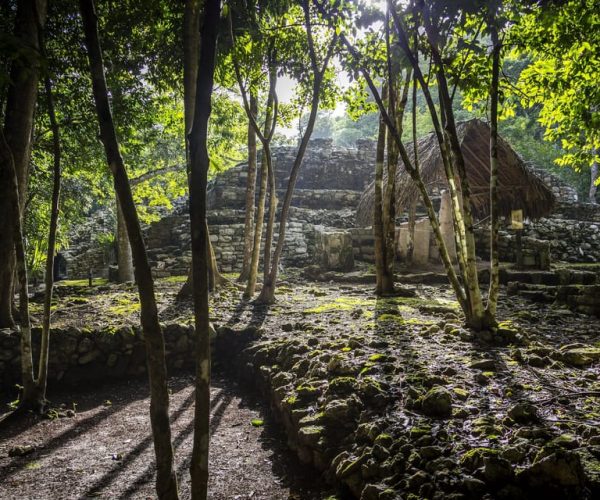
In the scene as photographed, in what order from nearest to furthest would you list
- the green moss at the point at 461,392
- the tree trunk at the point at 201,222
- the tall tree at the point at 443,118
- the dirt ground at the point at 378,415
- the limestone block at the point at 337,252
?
the tree trunk at the point at 201,222 < the dirt ground at the point at 378,415 < the green moss at the point at 461,392 < the tall tree at the point at 443,118 < the limestone block at the point at 337,252

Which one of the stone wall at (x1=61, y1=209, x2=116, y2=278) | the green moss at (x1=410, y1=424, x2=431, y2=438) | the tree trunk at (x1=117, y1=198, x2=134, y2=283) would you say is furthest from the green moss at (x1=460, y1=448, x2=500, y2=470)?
the stone wall at (x1=61, y1=209, x2=116, y2=278)

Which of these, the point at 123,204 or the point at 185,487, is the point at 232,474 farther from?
the point at 123,204

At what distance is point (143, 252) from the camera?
192cm

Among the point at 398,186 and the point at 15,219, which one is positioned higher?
the point at 398,186

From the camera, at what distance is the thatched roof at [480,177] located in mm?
10359

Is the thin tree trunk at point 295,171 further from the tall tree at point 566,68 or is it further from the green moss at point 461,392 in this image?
the green moss at point 461,392

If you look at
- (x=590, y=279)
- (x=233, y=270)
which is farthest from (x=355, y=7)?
(x=233, y=270)

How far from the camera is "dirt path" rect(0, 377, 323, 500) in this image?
293cm

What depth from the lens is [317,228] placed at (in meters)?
14.6

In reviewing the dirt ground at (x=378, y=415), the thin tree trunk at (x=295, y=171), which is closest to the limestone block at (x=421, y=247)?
the dirt ground at (x=378, y=415)

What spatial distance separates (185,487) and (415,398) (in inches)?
74.8

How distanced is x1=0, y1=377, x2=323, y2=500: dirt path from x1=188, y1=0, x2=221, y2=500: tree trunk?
1.28 metres

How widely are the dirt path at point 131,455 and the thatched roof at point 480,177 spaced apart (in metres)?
7.62

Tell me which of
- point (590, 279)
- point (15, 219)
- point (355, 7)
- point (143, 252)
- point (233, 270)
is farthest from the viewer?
point (233, 270)
